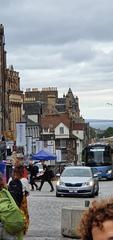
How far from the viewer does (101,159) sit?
2426 inches

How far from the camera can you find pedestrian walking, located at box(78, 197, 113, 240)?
120 inches

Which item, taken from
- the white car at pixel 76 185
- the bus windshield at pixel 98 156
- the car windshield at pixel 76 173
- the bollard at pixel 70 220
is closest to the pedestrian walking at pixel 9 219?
the bollard at pixel 70 220

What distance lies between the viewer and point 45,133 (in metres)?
135

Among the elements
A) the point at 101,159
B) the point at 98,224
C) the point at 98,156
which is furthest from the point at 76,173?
the point at 98,224

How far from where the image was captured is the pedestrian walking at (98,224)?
305cm

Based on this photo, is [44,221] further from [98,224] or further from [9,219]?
[98,224]

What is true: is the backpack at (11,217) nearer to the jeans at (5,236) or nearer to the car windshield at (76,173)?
the jeans at (5,236)

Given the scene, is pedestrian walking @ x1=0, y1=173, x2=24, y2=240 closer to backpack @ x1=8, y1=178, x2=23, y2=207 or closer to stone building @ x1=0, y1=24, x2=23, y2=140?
backpack @ x1=8, y1=178, x2=23, y2=207

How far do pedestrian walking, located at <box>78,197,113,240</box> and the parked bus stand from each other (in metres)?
57.5

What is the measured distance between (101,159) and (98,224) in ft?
193

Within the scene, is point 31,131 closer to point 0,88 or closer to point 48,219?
point 0,88

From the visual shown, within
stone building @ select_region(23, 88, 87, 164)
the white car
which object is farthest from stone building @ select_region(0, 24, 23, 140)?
the white car

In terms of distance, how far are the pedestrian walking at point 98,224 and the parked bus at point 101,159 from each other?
189 ft

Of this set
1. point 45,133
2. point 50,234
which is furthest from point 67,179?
point 45,133
